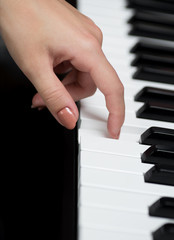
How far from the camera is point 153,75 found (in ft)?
4.19

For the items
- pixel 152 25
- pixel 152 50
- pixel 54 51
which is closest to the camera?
pixel 54 51

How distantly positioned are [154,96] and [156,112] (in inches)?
2.8

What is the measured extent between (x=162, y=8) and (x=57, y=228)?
1.07m

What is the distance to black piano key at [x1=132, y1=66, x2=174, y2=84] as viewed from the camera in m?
1.27

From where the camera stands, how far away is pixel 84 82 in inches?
43.6

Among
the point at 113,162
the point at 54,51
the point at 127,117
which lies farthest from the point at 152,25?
the point at 113,162

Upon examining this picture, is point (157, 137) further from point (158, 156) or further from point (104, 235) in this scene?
point (104, 235)

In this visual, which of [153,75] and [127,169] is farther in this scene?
[153,75]

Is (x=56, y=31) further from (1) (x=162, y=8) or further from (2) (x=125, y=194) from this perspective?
(1) (x=162, y=8)

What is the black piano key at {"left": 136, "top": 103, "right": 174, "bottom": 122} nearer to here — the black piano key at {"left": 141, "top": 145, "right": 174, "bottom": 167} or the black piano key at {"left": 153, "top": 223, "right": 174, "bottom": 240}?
the black piano key at {"left": 141, "top": 145, "right": 174, "bottom": 167}

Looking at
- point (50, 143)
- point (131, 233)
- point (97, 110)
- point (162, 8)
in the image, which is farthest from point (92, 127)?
point (162, 8)

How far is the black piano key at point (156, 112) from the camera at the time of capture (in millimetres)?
1106

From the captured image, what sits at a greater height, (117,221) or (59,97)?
(59,97)

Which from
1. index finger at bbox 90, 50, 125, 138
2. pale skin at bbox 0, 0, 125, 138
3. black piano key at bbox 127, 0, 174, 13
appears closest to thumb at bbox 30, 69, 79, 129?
pale skin at bbox 0, 0, 125, 138
